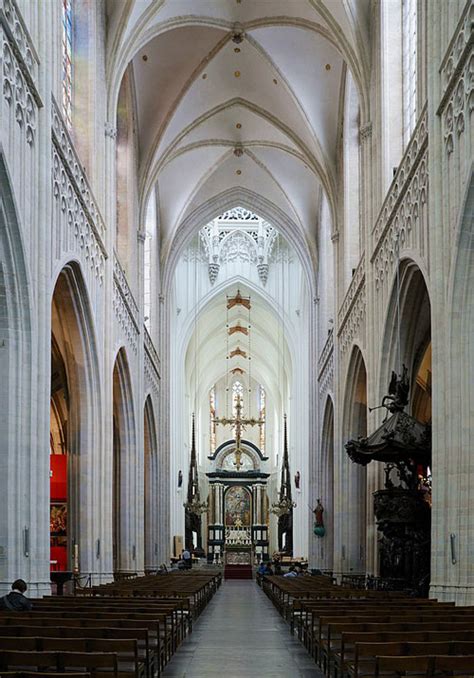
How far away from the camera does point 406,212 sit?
1872 centimetres

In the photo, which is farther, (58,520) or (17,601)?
(58,520)

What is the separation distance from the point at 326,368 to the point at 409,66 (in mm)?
16023

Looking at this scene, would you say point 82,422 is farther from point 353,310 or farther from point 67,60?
point 353,310

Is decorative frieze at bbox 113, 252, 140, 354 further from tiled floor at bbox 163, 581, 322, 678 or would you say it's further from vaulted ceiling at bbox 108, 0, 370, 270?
tiled floor at bbox 163, 581, 322, 678

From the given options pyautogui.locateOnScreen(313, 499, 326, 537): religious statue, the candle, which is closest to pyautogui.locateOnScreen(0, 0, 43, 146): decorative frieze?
the candle

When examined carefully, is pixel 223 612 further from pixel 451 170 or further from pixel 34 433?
pixel 451 170

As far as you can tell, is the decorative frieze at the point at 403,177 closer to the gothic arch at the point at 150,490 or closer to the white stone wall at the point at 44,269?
the white stone wall at the point at 44,269

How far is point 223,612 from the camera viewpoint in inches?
844

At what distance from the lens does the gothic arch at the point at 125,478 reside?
29047mm

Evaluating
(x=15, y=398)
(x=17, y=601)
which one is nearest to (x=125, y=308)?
(x=15, y=398)

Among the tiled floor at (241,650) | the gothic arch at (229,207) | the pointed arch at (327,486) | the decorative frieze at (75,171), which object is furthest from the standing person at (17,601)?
the gothic arch at (229,207)

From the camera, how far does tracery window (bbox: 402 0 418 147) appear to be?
20594 mm

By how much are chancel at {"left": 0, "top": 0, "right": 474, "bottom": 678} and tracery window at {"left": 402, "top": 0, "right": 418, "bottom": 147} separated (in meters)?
0.09

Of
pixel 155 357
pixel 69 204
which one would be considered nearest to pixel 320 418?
pixel 155 357
